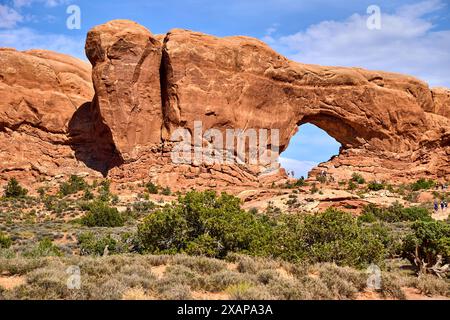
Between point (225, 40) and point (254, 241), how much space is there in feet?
87.2

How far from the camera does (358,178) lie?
38.4 metres

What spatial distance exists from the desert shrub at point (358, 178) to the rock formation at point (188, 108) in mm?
869

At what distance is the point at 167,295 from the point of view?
7.54m

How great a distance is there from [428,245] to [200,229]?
243 inches

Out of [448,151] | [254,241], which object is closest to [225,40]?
[448,151]

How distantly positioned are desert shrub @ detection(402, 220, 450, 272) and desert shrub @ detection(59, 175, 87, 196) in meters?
25.5

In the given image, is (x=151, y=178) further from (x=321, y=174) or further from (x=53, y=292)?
(x=53, y=292)

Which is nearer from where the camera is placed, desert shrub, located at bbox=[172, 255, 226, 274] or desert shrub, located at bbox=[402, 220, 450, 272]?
desert shrub, located at bbox=[172, 255, 226, 274]

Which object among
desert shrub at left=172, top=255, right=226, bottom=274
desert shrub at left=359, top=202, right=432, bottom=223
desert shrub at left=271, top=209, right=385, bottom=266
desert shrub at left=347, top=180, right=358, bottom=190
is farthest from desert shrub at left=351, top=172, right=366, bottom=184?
desert shrub at left=172, top=255, right=226, bottom=274

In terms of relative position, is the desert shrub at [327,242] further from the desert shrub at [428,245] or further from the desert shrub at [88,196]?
Result: the desert shrub at [88,196]

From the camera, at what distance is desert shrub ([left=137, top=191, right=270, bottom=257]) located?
1280 centimetres

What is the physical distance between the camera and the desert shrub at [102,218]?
83.1 ft

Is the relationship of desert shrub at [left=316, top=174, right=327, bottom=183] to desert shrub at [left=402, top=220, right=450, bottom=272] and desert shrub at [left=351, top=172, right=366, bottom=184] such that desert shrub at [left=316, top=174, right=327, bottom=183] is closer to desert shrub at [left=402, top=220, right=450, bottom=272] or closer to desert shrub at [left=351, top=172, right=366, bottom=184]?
desert shrub at [left=351, top=172, right=366, bottom=184]

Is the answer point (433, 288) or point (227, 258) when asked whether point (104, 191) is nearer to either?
point (227, 258)
